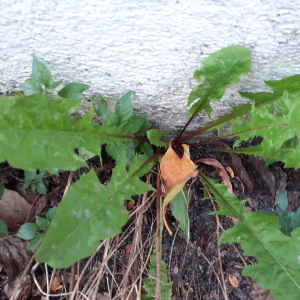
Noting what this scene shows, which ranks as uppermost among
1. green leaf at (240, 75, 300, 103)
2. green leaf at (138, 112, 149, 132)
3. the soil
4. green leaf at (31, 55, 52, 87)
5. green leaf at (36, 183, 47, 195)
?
green leaf at (31, 55, 52, 87)

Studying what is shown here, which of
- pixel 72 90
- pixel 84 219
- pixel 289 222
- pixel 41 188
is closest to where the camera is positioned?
pixel 84 219

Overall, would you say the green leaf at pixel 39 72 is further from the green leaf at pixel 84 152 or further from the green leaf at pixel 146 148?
the green leaf at pixel 146 148

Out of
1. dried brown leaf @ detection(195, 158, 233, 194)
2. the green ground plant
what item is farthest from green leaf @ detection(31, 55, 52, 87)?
dried brown leaf @ detection(195, 158, 233, 194)

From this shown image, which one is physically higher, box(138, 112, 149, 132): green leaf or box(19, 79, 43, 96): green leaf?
box(19, 79, 43, 96): green leaf

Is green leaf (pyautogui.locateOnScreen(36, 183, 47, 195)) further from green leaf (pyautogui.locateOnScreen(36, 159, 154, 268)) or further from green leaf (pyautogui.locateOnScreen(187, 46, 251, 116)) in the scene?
green leaf (pyautogui.locateOnScreen(187, 46, 251, 116))

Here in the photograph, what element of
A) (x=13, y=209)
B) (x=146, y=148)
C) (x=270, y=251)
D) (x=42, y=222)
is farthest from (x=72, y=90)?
(x=270, y=251)

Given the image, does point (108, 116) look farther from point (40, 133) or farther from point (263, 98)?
point (263, 98)
